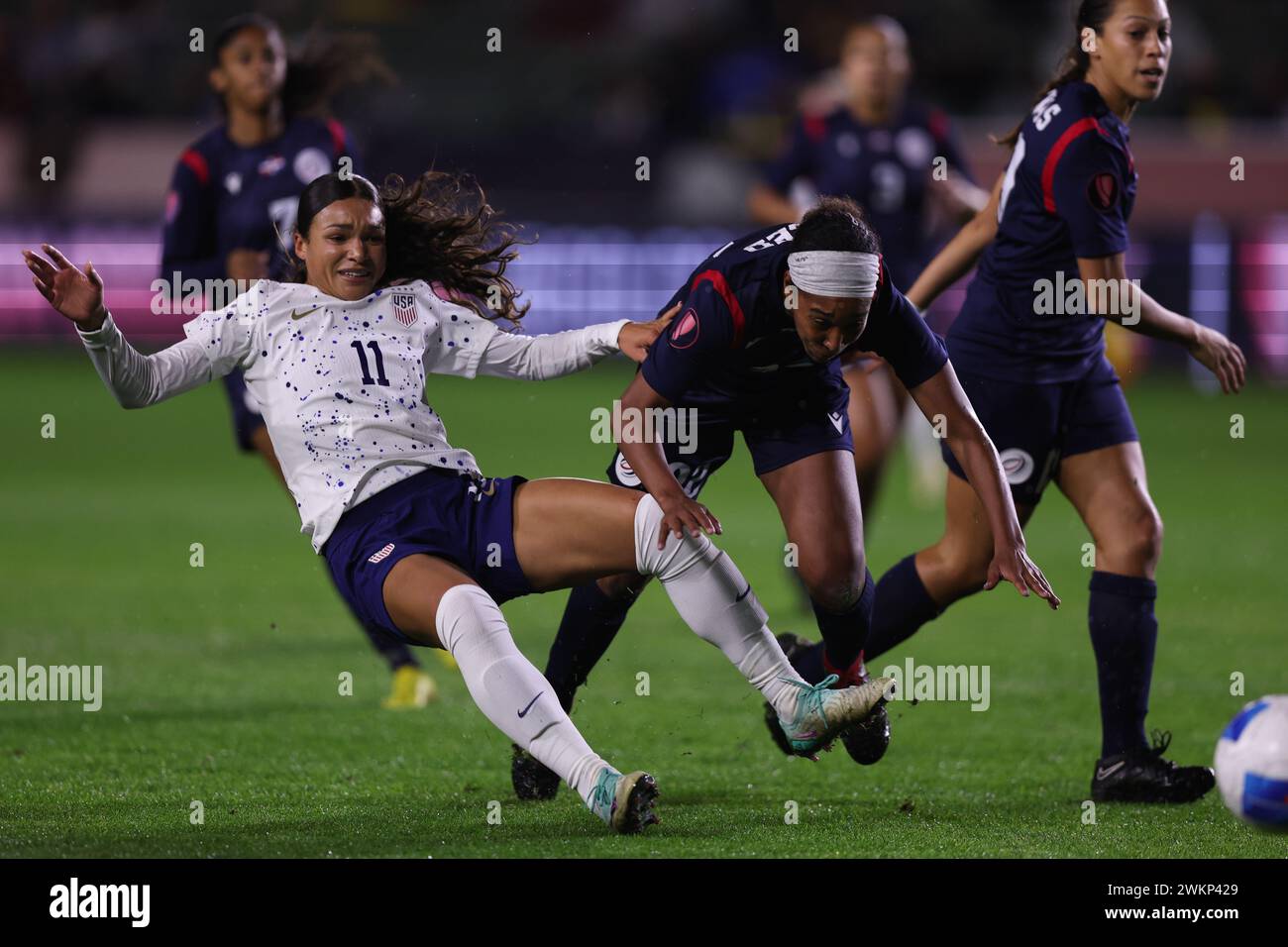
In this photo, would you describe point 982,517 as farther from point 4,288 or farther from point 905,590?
point 4,288

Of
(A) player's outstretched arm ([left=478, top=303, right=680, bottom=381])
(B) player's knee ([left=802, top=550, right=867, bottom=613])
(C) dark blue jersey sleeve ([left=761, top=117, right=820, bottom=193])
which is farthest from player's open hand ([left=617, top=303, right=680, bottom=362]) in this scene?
(C) dark blue jersey sleeve ([left=761, top=117, right=820, bottom=193])

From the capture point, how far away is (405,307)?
4.97 m

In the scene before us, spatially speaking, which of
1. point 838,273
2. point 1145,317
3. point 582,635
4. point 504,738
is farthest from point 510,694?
point 1145,317

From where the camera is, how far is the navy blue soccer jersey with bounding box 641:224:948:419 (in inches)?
180

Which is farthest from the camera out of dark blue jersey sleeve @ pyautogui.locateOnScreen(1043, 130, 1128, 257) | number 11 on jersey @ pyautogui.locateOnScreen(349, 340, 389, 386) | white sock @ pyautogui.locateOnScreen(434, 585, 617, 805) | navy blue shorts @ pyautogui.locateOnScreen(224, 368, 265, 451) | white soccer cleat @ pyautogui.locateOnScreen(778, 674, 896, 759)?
navy blue shorts @ pyautogui.locateOnScreen(224, 368, 265, 451)

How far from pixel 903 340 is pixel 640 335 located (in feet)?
2.28

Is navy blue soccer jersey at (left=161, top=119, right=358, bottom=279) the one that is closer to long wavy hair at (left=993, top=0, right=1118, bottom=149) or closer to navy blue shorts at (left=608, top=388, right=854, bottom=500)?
navy blue shorts at (left=608, top=388, right=854, bottom=500)

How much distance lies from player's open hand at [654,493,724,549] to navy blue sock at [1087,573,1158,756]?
1454 mm

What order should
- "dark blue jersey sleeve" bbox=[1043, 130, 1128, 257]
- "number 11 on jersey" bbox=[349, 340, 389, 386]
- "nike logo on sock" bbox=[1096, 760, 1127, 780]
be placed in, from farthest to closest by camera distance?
"nike logo on sock" bbox=[1096, 760, 1127, 780], "dark blue jersey sleeve" bbox=[1043, 130, 1128, 257], "number 11 on jersey" bbox=[349, 340, 389, 386]

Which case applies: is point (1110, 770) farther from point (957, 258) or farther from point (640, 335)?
point (640, 335)
